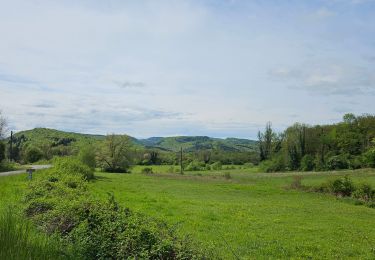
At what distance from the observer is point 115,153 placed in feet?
241

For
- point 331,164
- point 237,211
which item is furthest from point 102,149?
point 237,211

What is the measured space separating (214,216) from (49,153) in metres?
86.6

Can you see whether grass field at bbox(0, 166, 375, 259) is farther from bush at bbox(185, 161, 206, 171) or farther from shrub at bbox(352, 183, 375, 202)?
bush at bbox(185, 161, 206, 171)

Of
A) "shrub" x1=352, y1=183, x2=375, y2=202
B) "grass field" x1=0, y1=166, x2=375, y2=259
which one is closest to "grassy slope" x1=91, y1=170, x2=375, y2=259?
"grass field" x1=0, y1=166, x2=375, y2=259

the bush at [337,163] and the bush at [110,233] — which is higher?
the bush at [337,163]

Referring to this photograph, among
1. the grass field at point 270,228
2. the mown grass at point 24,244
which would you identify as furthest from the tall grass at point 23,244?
the grass field at point 270,228

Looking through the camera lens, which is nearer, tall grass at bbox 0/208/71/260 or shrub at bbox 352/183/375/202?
tall grass at bbox 0/208/71/260

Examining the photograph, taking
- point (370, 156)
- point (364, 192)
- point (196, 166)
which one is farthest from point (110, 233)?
point (196, 166)

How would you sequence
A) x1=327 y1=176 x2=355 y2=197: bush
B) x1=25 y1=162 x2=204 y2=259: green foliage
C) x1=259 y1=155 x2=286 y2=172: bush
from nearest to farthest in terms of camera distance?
x1=25 y1=162 x2=204 y2=259: green foliage
x1=327 y1=176 x2=355 y2=197: bush
x1=259 y1=155 x2=286 y2=172: bush

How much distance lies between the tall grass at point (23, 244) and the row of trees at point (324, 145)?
75104 mm

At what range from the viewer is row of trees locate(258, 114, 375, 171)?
8062 cm

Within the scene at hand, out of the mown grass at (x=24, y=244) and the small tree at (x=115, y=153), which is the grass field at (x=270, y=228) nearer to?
the mown grass at (x=24, y=244)

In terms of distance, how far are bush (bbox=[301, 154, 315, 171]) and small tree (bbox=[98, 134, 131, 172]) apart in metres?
35.4

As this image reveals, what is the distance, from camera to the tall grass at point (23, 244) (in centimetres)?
716
